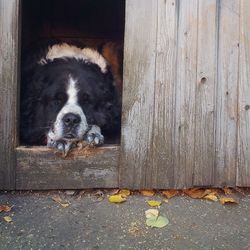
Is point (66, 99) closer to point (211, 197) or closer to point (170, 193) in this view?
point (170, 193)

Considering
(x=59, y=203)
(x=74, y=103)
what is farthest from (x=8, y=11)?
(x=59, y=203)

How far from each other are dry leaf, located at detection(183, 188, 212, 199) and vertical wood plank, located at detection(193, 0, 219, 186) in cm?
5

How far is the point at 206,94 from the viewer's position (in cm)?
270

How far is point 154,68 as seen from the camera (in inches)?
105

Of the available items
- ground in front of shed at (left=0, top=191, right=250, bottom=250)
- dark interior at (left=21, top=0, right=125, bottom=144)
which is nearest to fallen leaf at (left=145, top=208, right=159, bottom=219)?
ground in front of shed at (left=0, top=191, right=250, bottom=250)

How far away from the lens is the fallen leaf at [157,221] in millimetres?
2336

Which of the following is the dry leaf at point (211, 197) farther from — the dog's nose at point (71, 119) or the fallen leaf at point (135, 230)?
the dog's nose at point (71, 119)

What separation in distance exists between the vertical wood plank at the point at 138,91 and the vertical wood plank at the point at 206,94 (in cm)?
28

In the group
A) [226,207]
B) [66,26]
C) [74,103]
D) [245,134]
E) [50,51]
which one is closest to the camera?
[226,207]

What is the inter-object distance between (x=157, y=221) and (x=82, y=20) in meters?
3.14

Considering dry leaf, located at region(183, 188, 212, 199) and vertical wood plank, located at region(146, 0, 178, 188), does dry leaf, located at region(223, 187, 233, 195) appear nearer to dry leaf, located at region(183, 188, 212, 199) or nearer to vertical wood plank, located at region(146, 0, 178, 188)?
dry leaf, located at region(183, 188, 212, 199)

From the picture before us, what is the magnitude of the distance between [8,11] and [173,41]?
991mm

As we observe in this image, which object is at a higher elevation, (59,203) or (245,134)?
(245,134)

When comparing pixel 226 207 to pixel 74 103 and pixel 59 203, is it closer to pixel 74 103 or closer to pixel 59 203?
pixel 59 203
